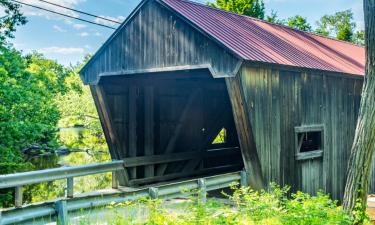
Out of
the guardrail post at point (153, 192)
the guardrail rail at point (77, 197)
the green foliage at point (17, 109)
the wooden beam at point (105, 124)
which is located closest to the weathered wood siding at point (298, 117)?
the guardrail rail at point (77, 197)

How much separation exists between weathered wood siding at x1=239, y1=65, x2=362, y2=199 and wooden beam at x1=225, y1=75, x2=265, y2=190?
0.11 m

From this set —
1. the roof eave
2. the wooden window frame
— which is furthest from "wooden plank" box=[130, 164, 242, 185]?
the wooden window frame

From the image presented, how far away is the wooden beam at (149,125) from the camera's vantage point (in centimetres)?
1140

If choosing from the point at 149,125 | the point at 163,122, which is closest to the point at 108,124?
the point at 149,125

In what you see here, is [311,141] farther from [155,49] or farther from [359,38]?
[359,38]

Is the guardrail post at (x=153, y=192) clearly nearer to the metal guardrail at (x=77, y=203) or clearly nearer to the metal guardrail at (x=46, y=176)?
the metal guardrail at (x=77, y=203)

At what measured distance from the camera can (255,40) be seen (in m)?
9.58

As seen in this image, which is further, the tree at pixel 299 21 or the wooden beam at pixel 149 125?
the tree at pixel 299 21

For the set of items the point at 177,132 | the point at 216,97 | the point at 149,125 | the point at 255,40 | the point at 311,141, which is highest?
the point at 255,40

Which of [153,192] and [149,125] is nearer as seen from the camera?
[153,192]

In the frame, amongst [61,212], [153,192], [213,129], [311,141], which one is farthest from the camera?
[213,129]

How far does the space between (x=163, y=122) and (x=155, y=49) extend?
2987mm

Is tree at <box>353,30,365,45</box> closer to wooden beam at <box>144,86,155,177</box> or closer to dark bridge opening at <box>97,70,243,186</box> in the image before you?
dark bridge opening at <box>97,70,243,186</box>

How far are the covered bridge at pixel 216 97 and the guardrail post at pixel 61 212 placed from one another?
12.4ft
